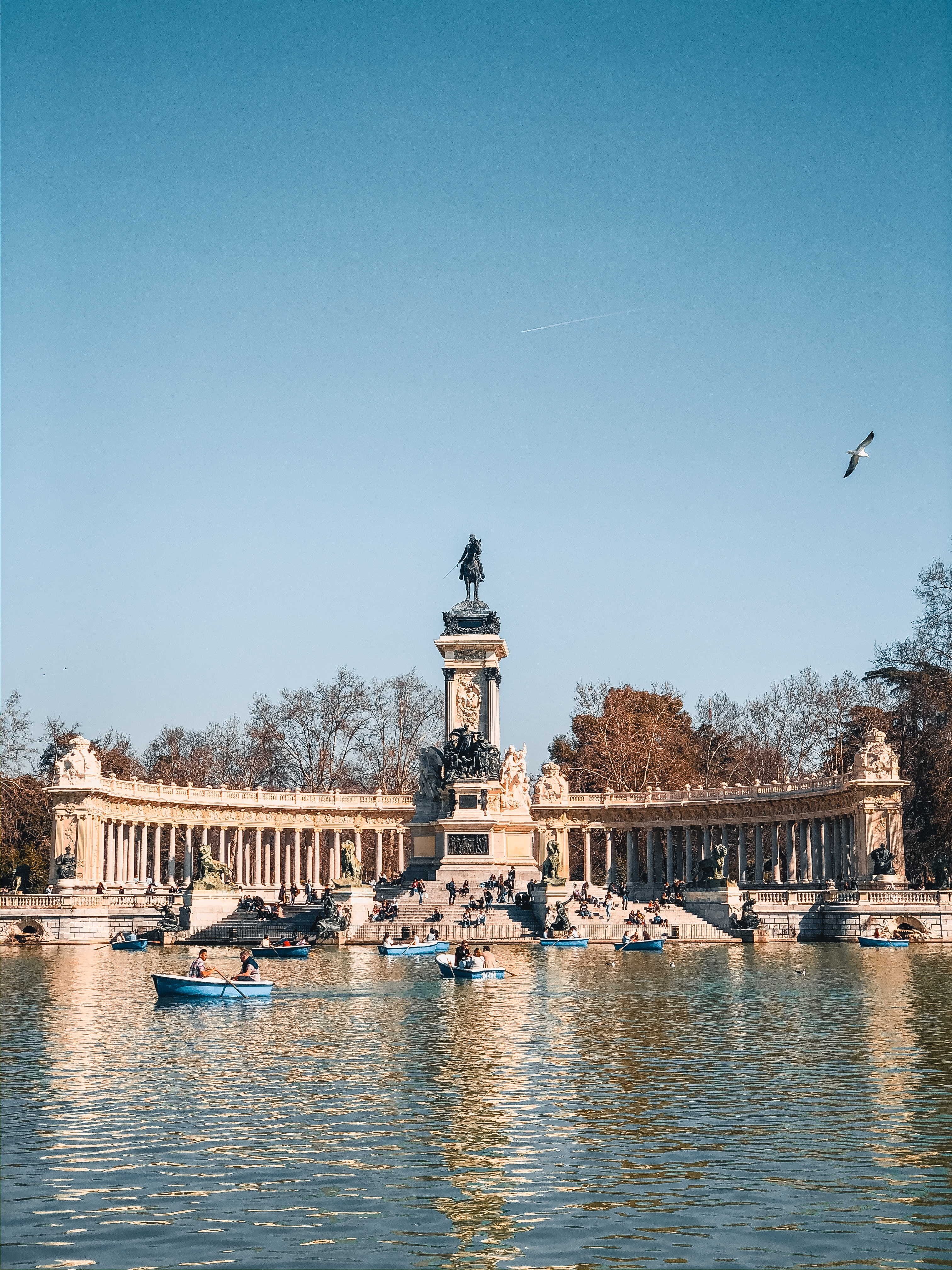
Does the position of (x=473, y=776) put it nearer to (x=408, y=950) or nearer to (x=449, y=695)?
(x=449, y=695)

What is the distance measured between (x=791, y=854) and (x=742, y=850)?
8.29 feet

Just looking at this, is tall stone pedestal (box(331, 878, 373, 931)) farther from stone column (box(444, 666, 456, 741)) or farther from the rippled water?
the rippled water

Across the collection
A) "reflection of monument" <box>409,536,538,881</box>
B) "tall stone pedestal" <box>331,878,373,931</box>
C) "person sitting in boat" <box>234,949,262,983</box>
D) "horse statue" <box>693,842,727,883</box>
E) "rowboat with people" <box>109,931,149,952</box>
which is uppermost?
"reflection of monument" <box>409,536,538,881</box>

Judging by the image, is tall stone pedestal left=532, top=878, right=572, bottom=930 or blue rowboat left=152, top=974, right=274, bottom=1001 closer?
blue rowboat left=152, top=974, right=274, bottom=1001

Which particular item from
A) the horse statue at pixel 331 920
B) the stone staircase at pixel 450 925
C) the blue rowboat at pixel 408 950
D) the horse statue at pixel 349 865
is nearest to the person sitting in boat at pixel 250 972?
the blue rowboat at pixel 408 950

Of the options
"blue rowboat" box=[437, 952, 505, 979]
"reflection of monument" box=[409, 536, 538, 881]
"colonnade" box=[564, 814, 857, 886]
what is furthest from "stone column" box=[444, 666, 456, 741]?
"blue rowboat" box=[437, 952, 505, 979]

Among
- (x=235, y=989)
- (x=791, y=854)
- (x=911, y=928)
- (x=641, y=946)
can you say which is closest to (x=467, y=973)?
(x=235, y=989)

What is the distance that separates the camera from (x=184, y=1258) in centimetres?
1141

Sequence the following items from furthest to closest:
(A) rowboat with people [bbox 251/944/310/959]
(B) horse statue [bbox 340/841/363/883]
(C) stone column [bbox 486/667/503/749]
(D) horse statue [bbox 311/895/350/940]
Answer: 1. (C) stone column [bbox 486/667/503/749]
2. (B) horse statue [bbox 340/841/363/883]
3. (D) horse statue [bbox 311/895/350/940]
4. (A) rowboat with people [bbox 251/944/310/959]

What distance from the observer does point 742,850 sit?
244ft

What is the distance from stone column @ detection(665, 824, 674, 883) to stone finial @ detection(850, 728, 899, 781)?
1501cm

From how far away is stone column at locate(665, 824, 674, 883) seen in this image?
2953 inches

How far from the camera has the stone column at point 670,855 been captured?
7500 cm

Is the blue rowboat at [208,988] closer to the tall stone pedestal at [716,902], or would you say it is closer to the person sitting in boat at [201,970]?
the person sitting in boat at [201,970]
